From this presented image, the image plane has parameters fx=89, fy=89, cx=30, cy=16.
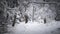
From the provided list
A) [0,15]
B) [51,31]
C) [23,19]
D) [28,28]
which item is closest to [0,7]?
[0,15]

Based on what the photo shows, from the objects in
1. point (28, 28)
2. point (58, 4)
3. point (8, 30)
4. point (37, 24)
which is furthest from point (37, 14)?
point (8, 30)

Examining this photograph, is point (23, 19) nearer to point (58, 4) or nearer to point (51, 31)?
point (51, 31)

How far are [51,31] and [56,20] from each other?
1.29 feet

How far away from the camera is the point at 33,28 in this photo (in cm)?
238

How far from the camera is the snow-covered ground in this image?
2.31 metres

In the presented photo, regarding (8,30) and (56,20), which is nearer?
(8,30)

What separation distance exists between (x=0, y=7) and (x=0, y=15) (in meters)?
0.21

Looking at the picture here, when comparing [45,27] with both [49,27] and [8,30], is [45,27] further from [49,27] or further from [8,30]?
[8,30]

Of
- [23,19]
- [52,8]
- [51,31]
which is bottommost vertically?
[51,31]

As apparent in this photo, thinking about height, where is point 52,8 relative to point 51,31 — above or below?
above

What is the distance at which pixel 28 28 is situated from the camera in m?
2.37

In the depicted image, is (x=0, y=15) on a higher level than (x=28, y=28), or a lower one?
higher

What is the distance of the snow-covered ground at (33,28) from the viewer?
7.59 ft

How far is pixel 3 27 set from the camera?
2314 mm
